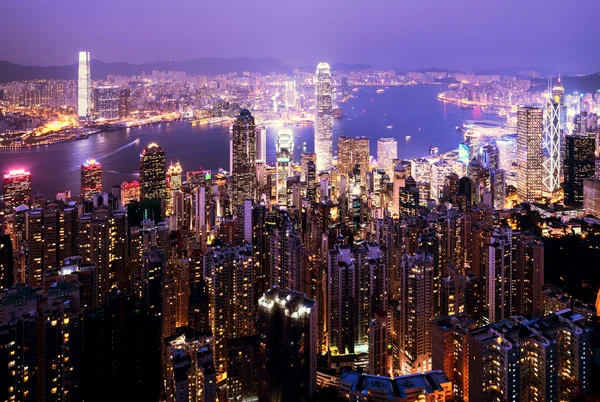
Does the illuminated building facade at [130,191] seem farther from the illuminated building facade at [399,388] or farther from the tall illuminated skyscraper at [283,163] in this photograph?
the illuminated building facade at [399,388]

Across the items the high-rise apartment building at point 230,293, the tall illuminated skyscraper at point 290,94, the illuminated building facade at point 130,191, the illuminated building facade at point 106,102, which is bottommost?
the high-rise apartment building at point 230,293

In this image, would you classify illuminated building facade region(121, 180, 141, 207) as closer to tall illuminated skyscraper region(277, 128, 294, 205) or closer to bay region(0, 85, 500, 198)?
bay region(0, 85, 500, 198)

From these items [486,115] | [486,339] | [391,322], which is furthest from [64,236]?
[486,115]

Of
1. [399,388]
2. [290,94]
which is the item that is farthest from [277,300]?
[290,94]

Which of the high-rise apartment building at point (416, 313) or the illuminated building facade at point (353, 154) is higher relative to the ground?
the illuminated building facade at point (353, 154)

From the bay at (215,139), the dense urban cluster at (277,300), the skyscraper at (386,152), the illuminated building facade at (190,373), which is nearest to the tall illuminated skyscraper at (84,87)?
the dense urban cluster at (277,300)
